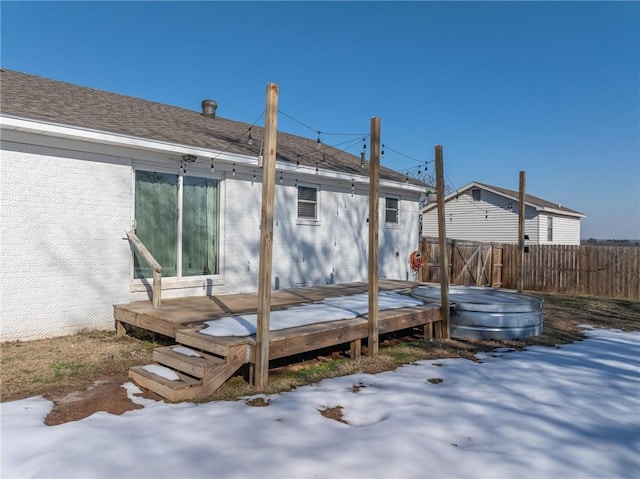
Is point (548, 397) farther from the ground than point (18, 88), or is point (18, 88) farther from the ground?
point (18, 88)

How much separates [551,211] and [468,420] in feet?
69.6

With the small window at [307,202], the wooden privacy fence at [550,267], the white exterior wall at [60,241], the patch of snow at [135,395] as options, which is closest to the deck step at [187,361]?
the patch of snow at [135,395]

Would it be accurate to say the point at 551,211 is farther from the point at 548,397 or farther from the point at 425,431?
the point at 425,431

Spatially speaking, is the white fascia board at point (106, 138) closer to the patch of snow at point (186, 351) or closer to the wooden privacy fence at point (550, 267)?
the patch of snow at point (186, 351)

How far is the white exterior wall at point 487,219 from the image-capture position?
22.4m

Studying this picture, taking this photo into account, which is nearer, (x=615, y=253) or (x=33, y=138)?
(x=33, y=138)

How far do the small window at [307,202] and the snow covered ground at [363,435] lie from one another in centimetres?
560

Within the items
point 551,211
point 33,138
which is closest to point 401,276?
point 33,138

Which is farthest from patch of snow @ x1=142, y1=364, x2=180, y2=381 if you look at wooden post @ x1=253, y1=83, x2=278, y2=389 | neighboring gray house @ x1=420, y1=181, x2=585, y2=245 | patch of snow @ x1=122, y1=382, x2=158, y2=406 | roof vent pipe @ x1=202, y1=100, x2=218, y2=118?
neighboring gray house @ x1=420, y1=181, x2=585, y2=245

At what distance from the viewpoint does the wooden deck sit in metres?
4.31

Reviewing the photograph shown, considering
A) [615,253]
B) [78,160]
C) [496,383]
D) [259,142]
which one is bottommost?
[496,383]

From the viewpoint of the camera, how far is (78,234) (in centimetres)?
660

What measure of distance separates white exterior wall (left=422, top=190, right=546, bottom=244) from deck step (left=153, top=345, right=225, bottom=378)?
20689 mm

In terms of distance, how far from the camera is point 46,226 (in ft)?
20.7
